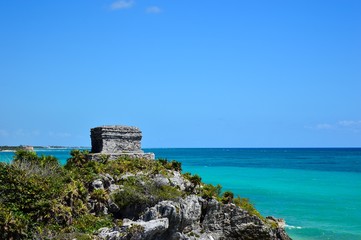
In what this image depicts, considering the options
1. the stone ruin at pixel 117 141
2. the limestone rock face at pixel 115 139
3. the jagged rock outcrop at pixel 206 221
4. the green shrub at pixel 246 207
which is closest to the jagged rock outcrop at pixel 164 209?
the jagged rock outcrop at pixel 206 221

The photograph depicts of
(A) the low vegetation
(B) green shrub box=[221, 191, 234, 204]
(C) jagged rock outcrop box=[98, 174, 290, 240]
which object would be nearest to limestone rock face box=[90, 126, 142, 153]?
(A) the low vegetation

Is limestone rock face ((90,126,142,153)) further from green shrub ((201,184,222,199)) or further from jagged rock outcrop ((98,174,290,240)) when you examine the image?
green shrub ((201,184,222,199))

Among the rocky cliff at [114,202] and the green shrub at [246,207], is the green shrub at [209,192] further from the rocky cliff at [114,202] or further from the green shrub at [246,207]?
the green shrub at [246,207]

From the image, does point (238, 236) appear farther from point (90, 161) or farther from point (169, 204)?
point (90, 161)

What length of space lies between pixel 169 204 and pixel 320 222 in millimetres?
15630

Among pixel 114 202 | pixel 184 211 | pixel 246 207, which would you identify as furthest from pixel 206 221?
pixel 114 202

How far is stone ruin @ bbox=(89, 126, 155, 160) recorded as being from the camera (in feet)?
71.5

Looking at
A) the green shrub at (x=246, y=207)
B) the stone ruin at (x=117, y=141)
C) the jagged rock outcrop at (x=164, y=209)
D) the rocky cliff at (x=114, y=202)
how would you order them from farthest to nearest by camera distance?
the stone ruin at (x=117, y=141)
the green shrub at (x=246, y=207)
the jagged rock outcrop at (x=164, y=209)
the rocky cliff at (x=114, y=202)

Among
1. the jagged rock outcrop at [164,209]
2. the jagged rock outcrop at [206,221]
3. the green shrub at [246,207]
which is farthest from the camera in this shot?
the green shrub at [246,207]

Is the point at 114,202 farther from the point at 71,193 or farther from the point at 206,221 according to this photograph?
the point at 206,221

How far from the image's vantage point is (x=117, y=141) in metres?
22.1

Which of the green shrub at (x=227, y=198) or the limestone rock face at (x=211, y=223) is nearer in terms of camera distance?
the limestone rock face at (x=211, y=223)

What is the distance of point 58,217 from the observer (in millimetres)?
15211

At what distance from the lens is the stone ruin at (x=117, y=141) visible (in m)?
21.8
